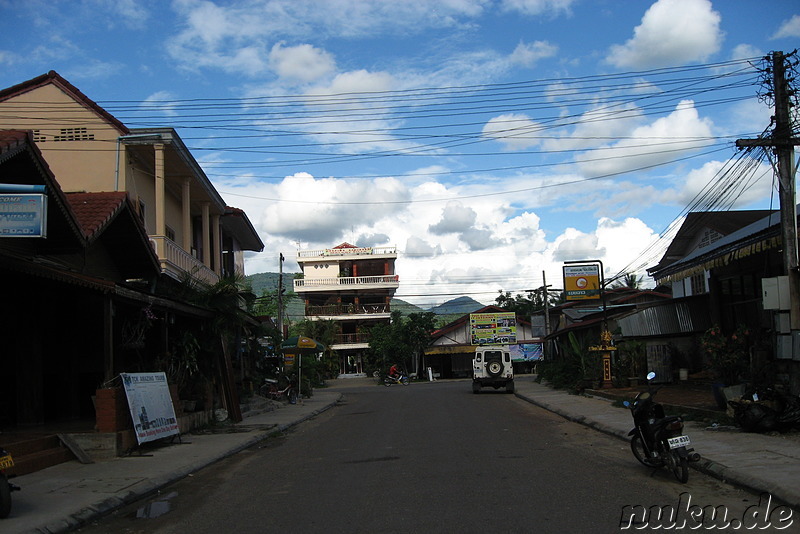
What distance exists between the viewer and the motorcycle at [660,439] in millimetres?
9023

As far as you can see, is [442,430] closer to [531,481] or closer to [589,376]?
[531,481]

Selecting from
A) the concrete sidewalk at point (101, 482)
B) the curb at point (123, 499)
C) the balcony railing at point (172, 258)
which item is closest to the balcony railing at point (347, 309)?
the balcony railing at point (172, 258)

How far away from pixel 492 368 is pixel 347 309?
1541 inches

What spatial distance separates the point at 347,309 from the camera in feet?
235

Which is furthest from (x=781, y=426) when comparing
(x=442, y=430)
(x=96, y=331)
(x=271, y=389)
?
(x=271, y=389)

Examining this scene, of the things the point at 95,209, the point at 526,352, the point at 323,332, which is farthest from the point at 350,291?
the point at 95,209

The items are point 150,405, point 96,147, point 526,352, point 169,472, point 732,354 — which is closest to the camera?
point 169,472

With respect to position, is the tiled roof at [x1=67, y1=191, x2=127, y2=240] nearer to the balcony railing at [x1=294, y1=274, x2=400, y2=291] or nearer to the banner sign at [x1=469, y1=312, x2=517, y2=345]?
the banner sign at [x1=469, y1=312, x2=517, y2=345]

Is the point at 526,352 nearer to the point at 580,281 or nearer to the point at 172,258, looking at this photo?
the point at 580,281

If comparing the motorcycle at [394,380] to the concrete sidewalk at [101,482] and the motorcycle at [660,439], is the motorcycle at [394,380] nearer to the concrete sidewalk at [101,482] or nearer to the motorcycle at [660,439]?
the concrete sidewalk at [101,482]

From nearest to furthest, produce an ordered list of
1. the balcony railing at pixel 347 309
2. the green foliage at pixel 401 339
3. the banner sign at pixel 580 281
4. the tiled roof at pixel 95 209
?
the tiled roof at pixel 95 209 → the banner sign at pixel 580 281 → the green foliage at pixel 401 339 → the balcony railing at pixel 347 309

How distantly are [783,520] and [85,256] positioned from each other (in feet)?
47.5

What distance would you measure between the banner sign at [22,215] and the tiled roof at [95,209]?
433 centimetres

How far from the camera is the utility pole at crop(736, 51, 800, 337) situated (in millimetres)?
14305
